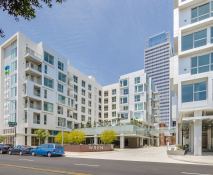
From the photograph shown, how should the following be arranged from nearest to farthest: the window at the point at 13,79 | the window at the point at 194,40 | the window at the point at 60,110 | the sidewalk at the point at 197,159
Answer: the sidewalk at the point at 197,159, the window at the point at 194,40, the window at the point at 13,79, the window at the point at 60,110

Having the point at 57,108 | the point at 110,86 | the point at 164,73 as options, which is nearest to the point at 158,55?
the point at 164,73

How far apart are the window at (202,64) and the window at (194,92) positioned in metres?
1.56

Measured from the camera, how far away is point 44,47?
163 feet

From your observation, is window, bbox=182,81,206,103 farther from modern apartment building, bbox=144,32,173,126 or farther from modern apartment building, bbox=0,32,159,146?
modern apartment building, bbox=144,32,173,126

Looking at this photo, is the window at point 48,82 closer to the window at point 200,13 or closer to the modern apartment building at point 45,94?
the modern apartment building at point 45,94

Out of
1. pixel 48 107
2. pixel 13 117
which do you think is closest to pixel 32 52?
pixel 48 107

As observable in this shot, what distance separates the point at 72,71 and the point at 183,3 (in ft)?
141

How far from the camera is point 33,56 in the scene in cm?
4500

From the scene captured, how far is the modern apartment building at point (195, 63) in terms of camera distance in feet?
74.7

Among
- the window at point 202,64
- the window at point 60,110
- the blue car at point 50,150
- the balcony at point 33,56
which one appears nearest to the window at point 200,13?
the window at point 202,64

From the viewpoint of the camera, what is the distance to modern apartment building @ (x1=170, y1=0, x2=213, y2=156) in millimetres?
22766

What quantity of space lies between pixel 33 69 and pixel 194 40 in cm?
3412

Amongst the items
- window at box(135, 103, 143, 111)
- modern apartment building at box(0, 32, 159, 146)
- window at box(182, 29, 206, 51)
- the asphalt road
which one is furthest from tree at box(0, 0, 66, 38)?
window at box(135, 103, 143, 111)

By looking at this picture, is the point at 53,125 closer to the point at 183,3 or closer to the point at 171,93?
the point at 183,3
